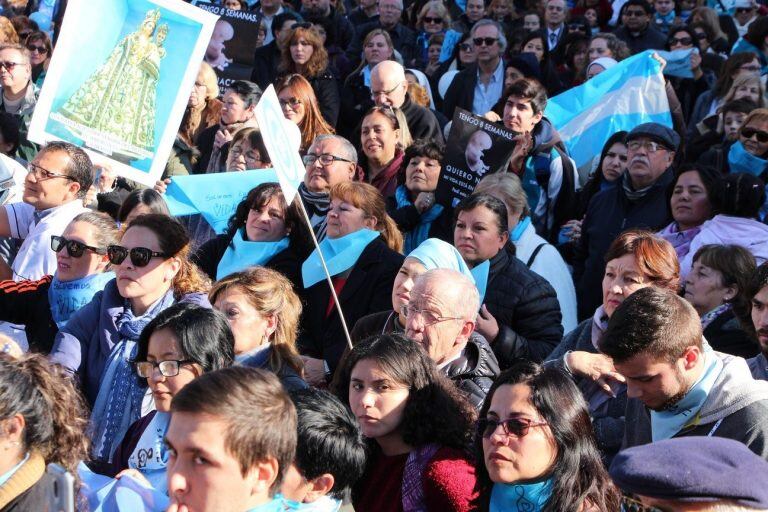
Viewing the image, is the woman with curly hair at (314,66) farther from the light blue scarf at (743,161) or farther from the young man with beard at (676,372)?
the young man with beard at (676,372)

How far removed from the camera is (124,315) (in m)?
5.25

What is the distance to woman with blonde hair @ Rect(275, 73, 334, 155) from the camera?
8570 mm

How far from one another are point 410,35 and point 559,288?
20.8 feet

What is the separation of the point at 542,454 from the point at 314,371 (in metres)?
2.06

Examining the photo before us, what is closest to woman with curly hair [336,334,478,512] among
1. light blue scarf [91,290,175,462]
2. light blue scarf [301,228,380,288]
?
light blue scarf [91,290,175,462]

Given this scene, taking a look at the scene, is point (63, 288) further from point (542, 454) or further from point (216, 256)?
point (542, 454)

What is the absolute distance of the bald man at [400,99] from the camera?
864 cm

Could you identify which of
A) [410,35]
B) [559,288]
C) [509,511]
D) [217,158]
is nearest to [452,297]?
[509,511]

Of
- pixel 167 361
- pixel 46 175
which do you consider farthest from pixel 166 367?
pixel 46 175

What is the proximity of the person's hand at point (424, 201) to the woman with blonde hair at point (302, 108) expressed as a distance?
1356 mm

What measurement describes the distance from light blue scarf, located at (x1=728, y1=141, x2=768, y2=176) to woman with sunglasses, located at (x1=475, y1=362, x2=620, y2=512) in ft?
12.4

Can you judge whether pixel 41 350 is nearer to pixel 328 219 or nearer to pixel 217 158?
pixel 328 219

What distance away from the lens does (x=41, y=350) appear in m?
5.65

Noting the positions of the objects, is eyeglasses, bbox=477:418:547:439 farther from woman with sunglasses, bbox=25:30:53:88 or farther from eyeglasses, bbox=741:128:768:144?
woman with sunglasses, bbox=25:30:53:88
